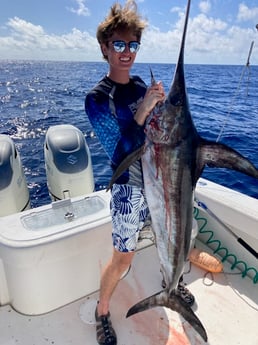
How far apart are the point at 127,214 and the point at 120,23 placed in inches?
43.5

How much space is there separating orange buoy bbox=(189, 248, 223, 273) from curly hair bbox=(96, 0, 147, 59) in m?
1.97

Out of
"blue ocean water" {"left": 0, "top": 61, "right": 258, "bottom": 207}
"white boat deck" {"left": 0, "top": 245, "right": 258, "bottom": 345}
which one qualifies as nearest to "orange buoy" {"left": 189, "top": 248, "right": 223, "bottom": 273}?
"white boat deck" {"left": 0, "top": 245, "right": 258, "bottom": 345}

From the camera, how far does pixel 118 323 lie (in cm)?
235

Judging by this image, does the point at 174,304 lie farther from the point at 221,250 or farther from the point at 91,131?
the point at 91,131

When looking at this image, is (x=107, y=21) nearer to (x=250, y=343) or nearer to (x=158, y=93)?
(x=158, y=93)

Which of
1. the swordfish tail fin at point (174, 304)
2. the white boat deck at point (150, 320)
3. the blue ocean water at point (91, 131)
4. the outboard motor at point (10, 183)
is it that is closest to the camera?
the swordfish tail fin at point (174, 304)

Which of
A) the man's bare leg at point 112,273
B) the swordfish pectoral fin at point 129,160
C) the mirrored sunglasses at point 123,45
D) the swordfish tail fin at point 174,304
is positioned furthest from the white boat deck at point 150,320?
the mirrored sunglasses at point 123,45

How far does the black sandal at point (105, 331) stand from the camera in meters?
2.15

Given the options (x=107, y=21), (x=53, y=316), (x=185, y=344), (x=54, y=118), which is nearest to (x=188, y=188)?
(x=107, y=21)

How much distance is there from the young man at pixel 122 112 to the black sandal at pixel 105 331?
0.55 metres

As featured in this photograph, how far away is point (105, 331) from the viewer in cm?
218

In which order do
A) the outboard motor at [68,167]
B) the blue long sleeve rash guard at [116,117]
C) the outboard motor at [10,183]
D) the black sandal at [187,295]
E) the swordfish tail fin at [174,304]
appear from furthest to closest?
the outboard motor at [68,167] < the outboard motor at [10,183] < the black sandal at [187,295] < the swordfish tail fin at [174,304] < the blue long sleeve rash guard at [116,117]

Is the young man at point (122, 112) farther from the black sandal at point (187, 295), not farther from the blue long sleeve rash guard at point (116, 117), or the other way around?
the black sandal at point (187, 295)

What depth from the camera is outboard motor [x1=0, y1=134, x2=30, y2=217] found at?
3062 mm
